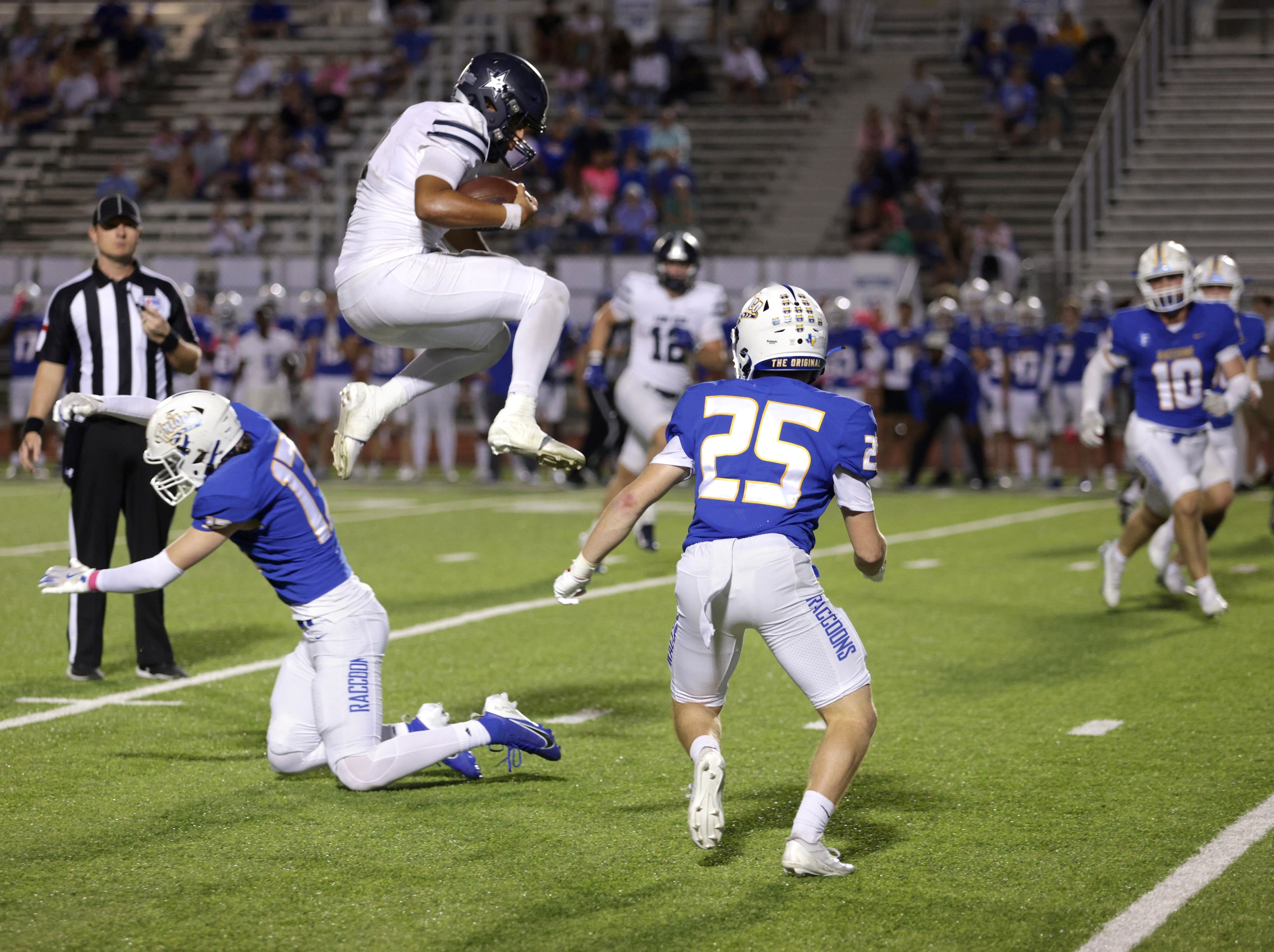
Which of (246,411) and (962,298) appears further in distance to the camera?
(962,298)

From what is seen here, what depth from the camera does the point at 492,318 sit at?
4871 millimetres

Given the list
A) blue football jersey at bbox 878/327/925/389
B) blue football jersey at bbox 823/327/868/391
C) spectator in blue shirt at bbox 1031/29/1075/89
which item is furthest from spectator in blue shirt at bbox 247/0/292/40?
blue football jersey at bbox 878/327/925/389

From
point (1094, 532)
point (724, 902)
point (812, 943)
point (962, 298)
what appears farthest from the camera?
point (962, 298)

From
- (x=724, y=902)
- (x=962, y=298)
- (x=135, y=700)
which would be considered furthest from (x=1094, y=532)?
(x=724, y=902)

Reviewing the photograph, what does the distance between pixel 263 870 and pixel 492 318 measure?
1.78 meters

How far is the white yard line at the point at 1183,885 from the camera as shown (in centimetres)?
352

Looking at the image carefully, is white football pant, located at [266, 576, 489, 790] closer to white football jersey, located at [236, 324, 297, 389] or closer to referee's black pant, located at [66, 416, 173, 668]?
referee's black pant, located at [66, 416, 173, 668]

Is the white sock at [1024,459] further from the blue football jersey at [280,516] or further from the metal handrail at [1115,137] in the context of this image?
the blue football jersey at [280,516]

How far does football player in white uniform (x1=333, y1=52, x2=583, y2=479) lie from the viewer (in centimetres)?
475

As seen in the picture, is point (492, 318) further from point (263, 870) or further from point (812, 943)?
point (812, 943)

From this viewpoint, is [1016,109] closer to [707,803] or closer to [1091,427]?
[1091,427]

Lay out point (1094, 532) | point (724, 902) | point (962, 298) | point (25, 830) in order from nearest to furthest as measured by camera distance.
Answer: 1. point (724, 902)
2. point (25, 830)
3. point (1094, 532)
4. point (962, 298)

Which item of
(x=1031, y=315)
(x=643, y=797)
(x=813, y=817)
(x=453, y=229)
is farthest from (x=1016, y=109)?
(x=813, y=817)

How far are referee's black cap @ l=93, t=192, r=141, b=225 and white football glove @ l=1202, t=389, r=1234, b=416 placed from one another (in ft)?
16.7
